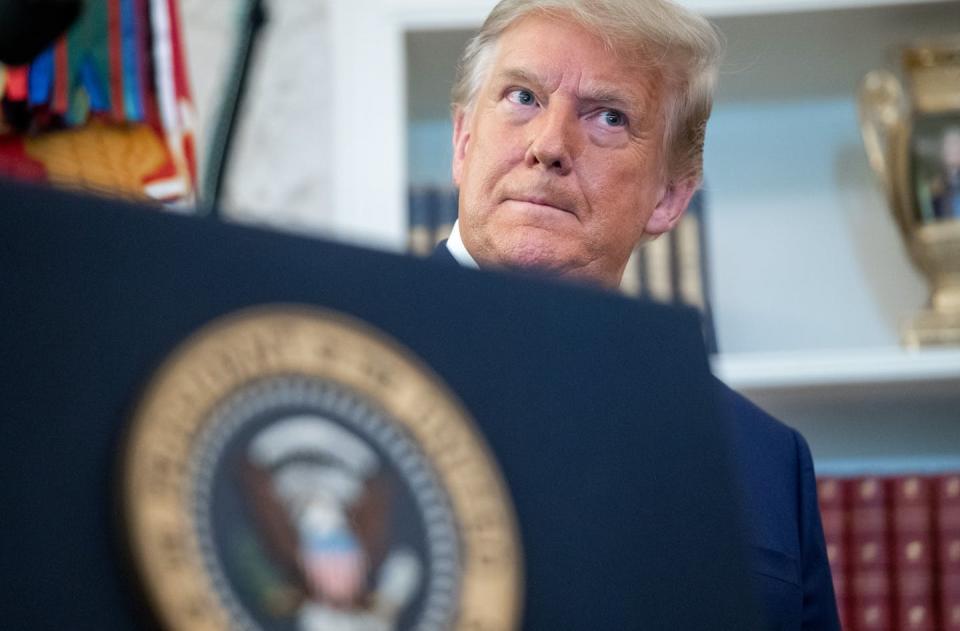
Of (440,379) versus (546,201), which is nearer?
(440,379)

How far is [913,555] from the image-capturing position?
6.77 feet

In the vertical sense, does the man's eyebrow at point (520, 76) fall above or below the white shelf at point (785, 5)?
above

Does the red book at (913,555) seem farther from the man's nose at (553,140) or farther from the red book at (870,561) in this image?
the man's nose at (553,140)

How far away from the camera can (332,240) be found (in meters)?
0.55

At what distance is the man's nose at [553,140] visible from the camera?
132 centimetres

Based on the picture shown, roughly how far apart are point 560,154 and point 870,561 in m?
0.99

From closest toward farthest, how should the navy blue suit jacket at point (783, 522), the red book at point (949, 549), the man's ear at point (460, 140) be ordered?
the navy blue suit jacket at point (783, 522)
the man's ear at point (460, 140)
the red book at point (949, 549)

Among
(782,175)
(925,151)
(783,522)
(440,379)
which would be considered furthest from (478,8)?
(440,379)

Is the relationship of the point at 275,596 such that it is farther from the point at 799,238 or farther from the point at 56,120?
the point at 799,238

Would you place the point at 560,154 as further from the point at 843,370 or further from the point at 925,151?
the point at 925,151

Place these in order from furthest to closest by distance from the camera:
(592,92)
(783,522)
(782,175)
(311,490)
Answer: (782,175) < (592,92) < (783,522) < (311,490)

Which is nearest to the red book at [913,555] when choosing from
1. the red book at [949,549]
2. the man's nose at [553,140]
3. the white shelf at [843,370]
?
the red book at [949,549]

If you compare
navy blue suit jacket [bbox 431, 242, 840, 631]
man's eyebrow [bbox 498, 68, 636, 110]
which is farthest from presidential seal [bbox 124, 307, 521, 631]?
man's eyebrow [bbox 498, 68, 636, 110]

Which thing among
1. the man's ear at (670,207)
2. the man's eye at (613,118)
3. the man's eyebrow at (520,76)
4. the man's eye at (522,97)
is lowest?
the man's ear at (670,207)
